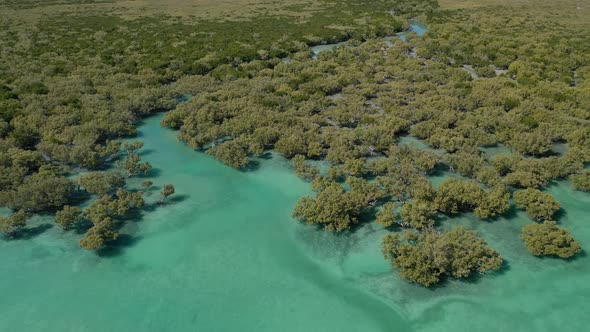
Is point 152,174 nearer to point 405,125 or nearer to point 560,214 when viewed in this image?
point 405,125

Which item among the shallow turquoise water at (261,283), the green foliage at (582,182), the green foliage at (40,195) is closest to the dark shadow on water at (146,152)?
the green foliage at (40,195)

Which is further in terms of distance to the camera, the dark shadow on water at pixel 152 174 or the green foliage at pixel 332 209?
the dark shadow on water at pixel 152 174

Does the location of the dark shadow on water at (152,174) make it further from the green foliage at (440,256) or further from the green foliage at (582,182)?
the green foliage at (582,182)

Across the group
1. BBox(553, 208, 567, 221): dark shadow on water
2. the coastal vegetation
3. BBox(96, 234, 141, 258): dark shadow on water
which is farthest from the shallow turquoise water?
the coastal vegetation

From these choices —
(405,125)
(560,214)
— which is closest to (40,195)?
(405,125)

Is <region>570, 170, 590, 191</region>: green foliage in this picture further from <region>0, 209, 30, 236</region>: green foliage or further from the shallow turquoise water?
<region>0, 209, 30, 236</region>: green foliage

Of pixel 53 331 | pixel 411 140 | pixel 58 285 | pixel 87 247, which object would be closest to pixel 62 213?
pixel 87 247

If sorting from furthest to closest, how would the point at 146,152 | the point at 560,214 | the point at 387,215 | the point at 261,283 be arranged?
the point at 146,152 < the point at 560,214 < the point at 387,215 < the point at 261,283
